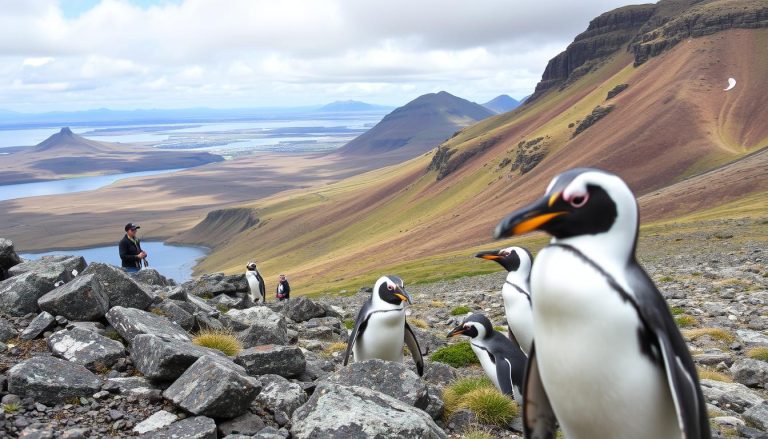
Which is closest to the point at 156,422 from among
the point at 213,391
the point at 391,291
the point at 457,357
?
the point at 213,391

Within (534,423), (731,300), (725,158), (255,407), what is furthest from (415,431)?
(725,158)

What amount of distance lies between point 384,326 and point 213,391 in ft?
15.7

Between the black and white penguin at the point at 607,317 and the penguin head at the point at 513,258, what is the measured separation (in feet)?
24.7

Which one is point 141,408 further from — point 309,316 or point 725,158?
point 725,158

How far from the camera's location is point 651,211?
254ft

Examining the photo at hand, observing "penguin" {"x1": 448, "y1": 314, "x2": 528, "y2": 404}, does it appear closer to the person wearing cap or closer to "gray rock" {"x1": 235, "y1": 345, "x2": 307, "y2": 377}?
"gray rock" {"x1": 235, "y1": 345, "x2": 307, "y2": 377}

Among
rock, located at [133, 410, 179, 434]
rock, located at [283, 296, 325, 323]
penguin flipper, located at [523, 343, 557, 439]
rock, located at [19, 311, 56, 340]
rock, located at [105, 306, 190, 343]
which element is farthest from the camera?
rock, located at [283, 296, 325, 323]

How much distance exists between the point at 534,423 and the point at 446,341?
13.3 m

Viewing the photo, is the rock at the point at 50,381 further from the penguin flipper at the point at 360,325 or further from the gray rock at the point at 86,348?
the penguin flipper at the point at 360,325

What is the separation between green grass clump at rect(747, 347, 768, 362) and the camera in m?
15.2

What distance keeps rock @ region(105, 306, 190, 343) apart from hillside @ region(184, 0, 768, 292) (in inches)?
1787

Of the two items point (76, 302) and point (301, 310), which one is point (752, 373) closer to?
point (76, 302)

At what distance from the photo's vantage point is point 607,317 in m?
5.09

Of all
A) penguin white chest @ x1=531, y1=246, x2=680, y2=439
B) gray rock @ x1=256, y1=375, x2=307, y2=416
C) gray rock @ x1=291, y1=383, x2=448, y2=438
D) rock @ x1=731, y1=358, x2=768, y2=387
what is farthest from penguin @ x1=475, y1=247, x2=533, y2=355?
penguin white chest @ x1=531, y1=246, x2=680, y2=439
